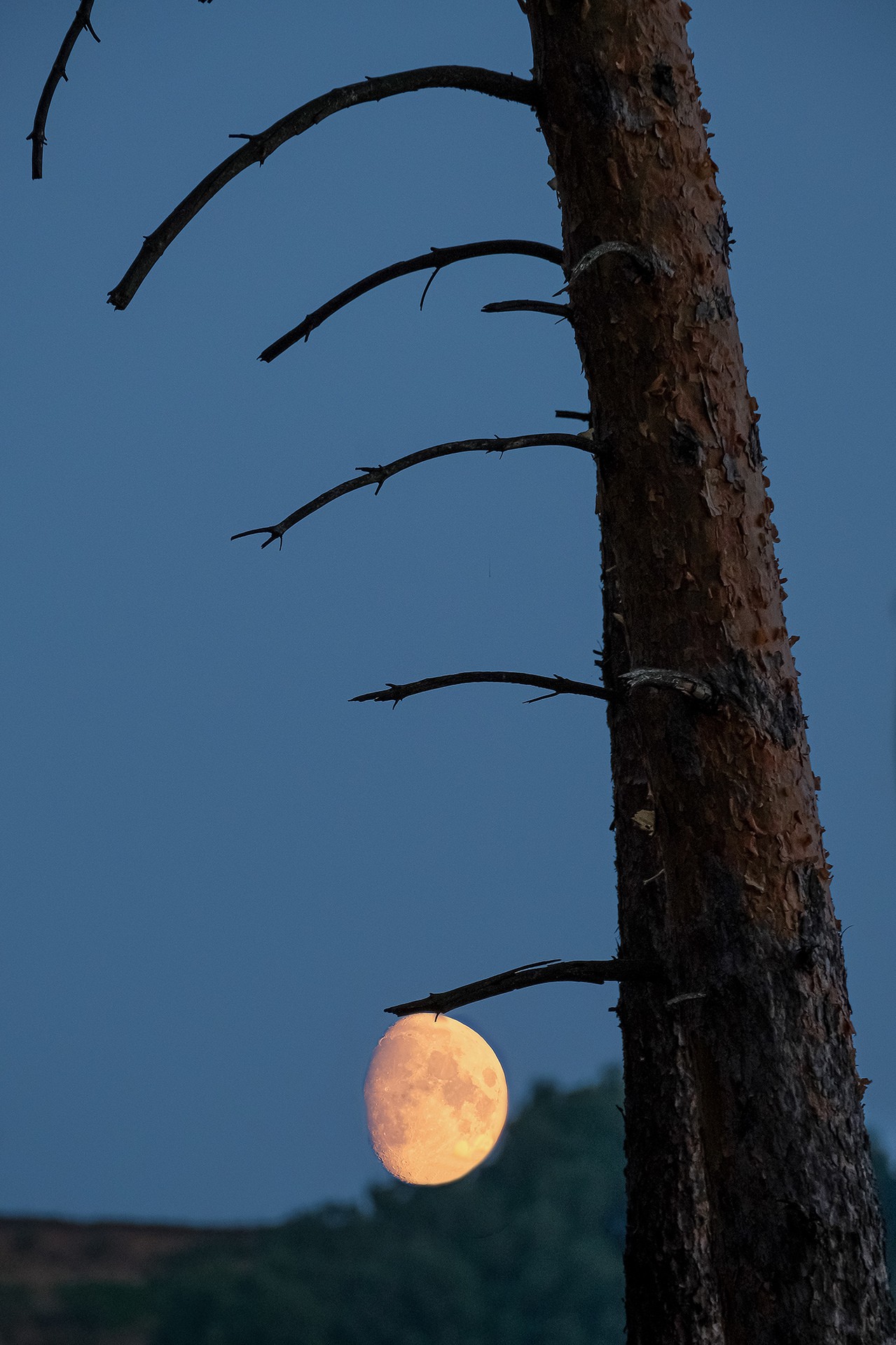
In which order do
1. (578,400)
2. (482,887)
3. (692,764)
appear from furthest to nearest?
1. (578,400)
2. (482,887)
3. (692,764)

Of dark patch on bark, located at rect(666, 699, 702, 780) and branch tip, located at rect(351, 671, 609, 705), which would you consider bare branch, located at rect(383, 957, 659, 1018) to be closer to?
dark patch on bark, located at rect(666, 699, 702, 780)

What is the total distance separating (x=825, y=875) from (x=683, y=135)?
1.23 metres

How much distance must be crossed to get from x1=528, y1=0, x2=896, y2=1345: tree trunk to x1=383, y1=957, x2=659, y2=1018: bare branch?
6cm

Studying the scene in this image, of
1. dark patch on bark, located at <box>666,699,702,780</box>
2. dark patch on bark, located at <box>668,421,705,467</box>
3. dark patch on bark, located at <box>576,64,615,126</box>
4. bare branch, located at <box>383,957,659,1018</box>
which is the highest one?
dark patch on bark, located at <box>576,64,615,126</box>

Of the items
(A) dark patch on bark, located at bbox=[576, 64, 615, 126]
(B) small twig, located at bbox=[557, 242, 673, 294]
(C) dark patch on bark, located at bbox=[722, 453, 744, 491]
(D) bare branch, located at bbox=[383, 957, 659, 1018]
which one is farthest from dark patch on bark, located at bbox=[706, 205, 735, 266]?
(D) bare branch, located at bbox=[383, 957, 659, 1018]

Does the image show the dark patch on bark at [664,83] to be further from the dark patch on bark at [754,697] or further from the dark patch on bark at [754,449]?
the dark patch on bark at [754,697]

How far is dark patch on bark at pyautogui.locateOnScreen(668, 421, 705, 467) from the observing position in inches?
74.4

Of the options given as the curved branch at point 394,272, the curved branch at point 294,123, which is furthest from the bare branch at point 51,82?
the curved branch at point 394,272

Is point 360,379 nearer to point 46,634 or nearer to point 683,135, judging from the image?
point 46,634

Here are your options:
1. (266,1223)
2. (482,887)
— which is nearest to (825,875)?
(266,1223)

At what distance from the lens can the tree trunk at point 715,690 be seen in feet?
5.45

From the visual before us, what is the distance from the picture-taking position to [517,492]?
171 feet

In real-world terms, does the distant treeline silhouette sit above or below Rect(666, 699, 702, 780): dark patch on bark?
below

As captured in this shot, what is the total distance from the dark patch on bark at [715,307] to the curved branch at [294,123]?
0.48m
